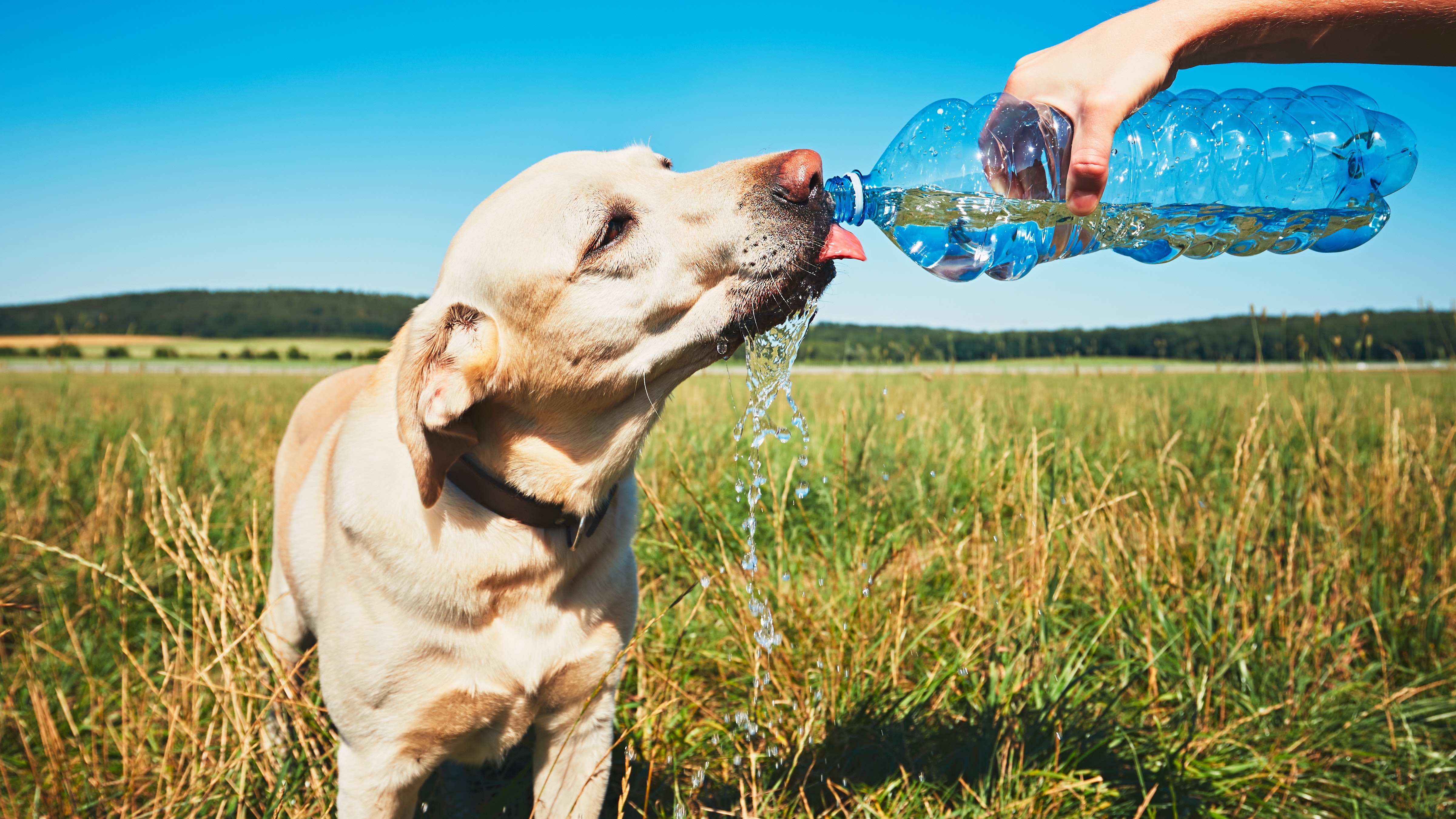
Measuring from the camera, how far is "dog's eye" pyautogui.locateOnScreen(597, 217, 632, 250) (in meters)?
2.04

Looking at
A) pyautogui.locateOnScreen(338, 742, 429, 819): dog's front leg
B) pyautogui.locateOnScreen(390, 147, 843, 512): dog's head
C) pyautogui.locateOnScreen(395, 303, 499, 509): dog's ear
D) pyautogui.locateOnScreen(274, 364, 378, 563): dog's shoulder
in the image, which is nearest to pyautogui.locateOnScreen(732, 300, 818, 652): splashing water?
pyautogui.locateOnScreen(390, 147, 843, 512): dog's head

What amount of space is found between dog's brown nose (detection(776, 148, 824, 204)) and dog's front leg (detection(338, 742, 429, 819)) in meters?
1.80

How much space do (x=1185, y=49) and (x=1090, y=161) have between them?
0.44m

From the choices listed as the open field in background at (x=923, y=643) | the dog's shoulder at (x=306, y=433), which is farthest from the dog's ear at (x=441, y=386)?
the dog's shoulder at (x=306, y=433)

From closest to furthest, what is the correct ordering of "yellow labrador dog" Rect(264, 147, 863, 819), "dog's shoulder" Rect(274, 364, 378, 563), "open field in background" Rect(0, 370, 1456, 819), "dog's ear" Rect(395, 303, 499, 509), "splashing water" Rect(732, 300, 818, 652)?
"dog's ear" Rect(395, 303, 499, 509), "yellow labrador dog" Rect(264, 147, 863, 819), "splashing water" Rect(732, 300, 818, 652), "open field in background" Rect(0, 370, 1456, 819), "dog's shoulder" Rect(274, 364, 378, 563)

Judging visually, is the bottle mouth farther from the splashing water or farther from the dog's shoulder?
the dog's shoulder

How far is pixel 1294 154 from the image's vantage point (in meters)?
2.16

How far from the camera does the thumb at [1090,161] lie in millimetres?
1329

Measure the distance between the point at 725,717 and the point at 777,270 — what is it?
1498 mm

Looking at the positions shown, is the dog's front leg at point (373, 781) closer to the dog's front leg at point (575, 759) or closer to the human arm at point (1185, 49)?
the dog's front leg at point (575, 759)

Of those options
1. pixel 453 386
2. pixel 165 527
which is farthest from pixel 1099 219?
pixel 165 527

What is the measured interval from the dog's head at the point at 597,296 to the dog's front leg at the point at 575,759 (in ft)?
1.98

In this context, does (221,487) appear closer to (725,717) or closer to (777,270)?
(725,717)

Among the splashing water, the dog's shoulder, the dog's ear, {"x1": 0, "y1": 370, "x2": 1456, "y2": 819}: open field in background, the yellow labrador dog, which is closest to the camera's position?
the dog's ear
